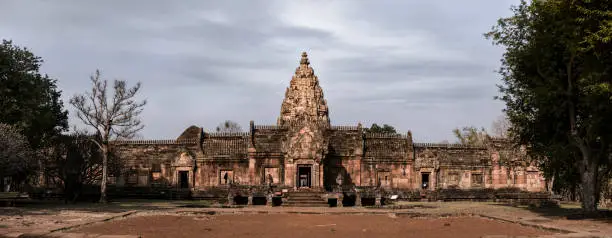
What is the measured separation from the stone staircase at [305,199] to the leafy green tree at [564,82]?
1236cm

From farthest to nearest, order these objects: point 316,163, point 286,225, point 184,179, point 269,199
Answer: point 184,179 < point 316,163 < point 269,199 < point 286,225

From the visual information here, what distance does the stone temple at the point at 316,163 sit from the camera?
3975 cm

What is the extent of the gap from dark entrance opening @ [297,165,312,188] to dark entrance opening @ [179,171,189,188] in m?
8.02

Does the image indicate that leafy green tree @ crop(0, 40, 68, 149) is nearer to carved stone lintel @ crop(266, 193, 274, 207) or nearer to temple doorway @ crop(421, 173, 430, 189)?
carved stone lintel @ crop(266, 193, 274, 207)

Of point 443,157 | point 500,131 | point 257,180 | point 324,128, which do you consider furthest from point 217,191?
point 500,131

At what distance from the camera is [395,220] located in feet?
78.3

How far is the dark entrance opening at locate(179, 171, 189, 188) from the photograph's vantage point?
1657 inches

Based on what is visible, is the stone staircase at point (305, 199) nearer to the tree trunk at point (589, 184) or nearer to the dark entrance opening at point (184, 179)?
the dark entrance opening at point (184, 179)

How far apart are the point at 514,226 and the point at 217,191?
75.4ft

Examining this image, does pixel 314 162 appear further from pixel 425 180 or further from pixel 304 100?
pixel 304 100

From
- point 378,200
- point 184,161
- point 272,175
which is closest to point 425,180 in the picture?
point 378,200

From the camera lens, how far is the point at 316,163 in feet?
128

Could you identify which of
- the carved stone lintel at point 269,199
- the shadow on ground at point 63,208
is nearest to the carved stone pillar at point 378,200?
the carved stone lintel at point 269,199

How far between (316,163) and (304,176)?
4.17m
